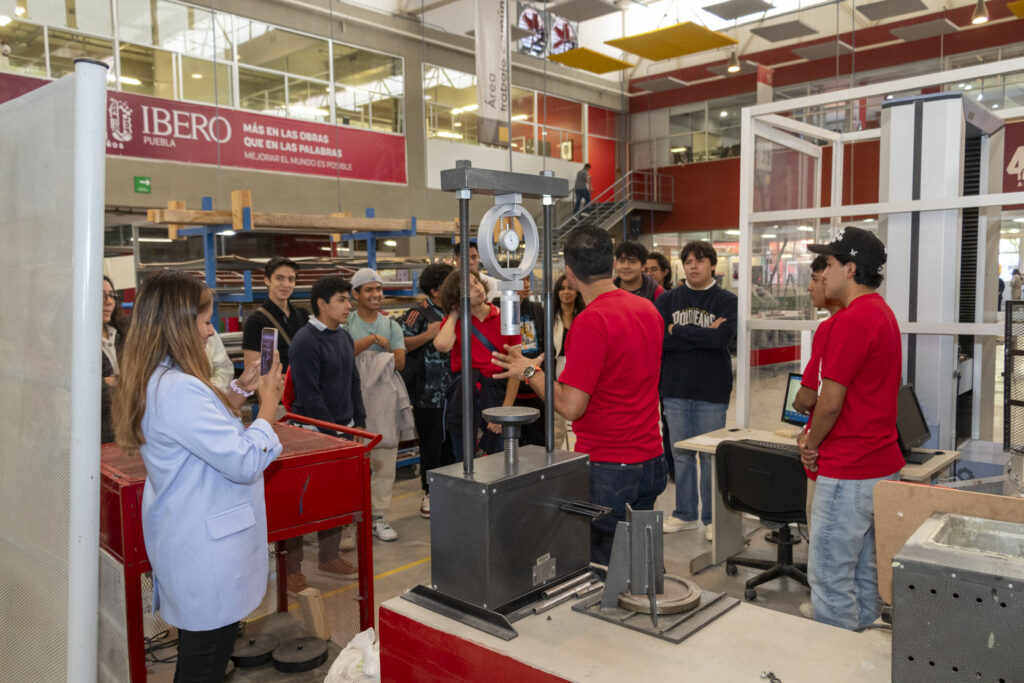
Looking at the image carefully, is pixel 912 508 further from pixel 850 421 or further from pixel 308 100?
pixel 308 100

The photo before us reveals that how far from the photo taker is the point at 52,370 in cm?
163

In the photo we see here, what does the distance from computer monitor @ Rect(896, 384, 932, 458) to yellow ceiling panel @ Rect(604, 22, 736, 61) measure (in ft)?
28.4

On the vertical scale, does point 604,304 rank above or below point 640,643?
above

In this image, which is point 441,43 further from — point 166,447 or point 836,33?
point 166,447

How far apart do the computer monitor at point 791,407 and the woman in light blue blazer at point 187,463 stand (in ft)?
9.45

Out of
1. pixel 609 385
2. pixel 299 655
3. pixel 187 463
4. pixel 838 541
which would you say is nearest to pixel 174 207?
pixel 299 655

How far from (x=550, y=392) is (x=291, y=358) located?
7.82 ft

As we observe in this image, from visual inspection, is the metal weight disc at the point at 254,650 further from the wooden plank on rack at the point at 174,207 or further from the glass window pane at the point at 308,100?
the glass window pane at the point at 308,100

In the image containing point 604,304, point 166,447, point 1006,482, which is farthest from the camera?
point 604,304

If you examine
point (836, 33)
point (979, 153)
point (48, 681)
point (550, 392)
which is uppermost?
point (836, 33)

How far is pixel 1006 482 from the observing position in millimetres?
1530

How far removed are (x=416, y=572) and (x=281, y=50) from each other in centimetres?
1002

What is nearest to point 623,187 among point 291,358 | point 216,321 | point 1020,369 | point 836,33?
point 836,33

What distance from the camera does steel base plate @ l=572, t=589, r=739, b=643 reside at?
1459 millimetres
